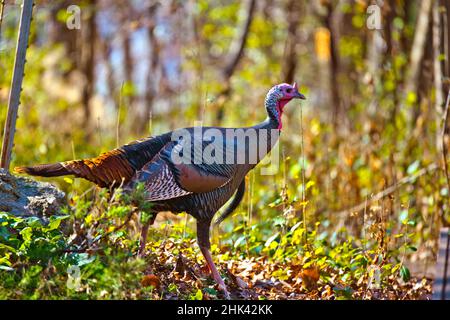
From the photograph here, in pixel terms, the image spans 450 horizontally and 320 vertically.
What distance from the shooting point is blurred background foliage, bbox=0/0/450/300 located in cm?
773

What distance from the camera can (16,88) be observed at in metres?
6.41

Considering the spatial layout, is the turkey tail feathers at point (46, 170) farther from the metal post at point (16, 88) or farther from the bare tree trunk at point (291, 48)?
the bare tree trunk at point (291, 48)

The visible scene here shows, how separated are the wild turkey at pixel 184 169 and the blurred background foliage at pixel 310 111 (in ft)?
1.48

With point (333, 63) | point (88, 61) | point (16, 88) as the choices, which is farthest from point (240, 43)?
point (16, 88)

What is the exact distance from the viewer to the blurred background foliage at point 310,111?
773 centimetres

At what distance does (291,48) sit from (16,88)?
263 inches

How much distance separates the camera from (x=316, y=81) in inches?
872

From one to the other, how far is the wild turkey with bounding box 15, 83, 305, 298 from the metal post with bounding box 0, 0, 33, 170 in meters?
1.27

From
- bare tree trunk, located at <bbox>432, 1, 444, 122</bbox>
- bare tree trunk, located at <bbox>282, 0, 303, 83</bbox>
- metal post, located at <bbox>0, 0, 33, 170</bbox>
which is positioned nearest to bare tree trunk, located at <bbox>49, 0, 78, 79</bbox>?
bare tree trunk, located at <bbox>282, 0, 303, 83</bbox>

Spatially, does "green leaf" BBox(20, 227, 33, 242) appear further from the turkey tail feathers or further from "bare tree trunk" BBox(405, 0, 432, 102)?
"bare tree trunk" BBox(405, 0, 432, 102)

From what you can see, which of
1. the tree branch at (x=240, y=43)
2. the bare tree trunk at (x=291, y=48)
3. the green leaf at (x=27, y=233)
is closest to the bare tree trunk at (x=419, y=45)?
the bare tree trunk at (x=291, y=48)

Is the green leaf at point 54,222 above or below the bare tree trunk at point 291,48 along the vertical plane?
below

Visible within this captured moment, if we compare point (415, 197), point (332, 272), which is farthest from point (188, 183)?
point (415, 197)
